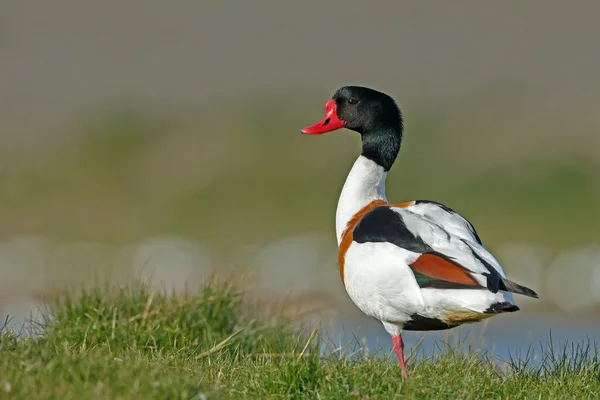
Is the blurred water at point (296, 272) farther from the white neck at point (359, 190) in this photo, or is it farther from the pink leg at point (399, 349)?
the pink leg at point (399, 349)

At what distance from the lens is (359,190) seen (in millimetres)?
6617

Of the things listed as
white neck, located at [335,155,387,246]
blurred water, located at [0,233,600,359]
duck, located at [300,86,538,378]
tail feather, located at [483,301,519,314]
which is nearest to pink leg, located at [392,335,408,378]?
duck, located at [300,86,538,378]

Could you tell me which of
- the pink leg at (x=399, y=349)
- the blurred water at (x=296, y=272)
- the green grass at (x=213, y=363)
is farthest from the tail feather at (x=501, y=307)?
the blurred water at (x=296, y=272)

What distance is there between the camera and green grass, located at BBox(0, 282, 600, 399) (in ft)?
14.5

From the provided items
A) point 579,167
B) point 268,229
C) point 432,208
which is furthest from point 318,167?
point 432,208

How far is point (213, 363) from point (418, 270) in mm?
1207

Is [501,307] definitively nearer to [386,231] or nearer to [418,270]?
[418,270]

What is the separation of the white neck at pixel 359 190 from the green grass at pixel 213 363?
841 mm

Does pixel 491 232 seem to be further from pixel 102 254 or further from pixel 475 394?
pixel 475 394

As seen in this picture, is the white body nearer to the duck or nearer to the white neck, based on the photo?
the duck

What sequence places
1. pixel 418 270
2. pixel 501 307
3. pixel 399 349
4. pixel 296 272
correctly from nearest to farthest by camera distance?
1. pixel 501 307
2. pixel 418 270
3. pixel 399 349
4. pixel 296 272

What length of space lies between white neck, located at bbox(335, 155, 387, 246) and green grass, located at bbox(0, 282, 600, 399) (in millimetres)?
841

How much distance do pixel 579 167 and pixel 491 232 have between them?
4755 millimetres

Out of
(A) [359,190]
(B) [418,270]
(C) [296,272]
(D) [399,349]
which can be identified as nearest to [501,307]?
(B) [418,270]
